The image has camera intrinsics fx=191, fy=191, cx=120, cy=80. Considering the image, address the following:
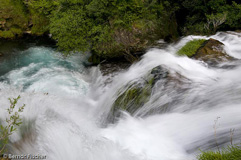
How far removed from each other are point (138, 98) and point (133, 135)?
3.96ft

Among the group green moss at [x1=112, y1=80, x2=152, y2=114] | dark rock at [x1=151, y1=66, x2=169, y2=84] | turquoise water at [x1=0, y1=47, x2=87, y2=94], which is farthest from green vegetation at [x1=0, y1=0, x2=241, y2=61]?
green moss at [x1=112, y1=80, x2=152, y2=114]

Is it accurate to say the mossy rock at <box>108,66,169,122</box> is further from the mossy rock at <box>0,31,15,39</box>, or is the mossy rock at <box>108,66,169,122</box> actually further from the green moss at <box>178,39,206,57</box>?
the mossy rock at <box>0,31,15,39</box>

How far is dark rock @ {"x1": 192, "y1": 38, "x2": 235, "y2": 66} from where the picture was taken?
677 centimetres

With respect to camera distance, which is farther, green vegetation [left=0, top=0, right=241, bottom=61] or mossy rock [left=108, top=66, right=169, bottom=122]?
green vegetation [left=0, top=0, right=241, bottom=61]

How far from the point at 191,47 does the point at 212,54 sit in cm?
84

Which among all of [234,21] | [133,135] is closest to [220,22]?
[234,21]

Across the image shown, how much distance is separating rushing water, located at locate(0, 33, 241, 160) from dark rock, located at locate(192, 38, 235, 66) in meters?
0.40

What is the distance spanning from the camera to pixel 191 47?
7.51 metres

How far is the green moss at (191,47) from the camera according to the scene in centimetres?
723

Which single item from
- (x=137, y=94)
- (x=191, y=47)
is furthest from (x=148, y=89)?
(x=191, y=47)

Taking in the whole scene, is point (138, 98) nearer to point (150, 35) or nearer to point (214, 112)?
point (214, 112)

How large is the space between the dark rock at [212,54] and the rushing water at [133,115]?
1.30ft

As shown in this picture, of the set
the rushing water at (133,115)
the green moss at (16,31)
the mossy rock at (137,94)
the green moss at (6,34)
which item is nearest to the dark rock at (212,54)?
the rushing water at (133,115)

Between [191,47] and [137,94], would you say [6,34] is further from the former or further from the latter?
[191,47]
